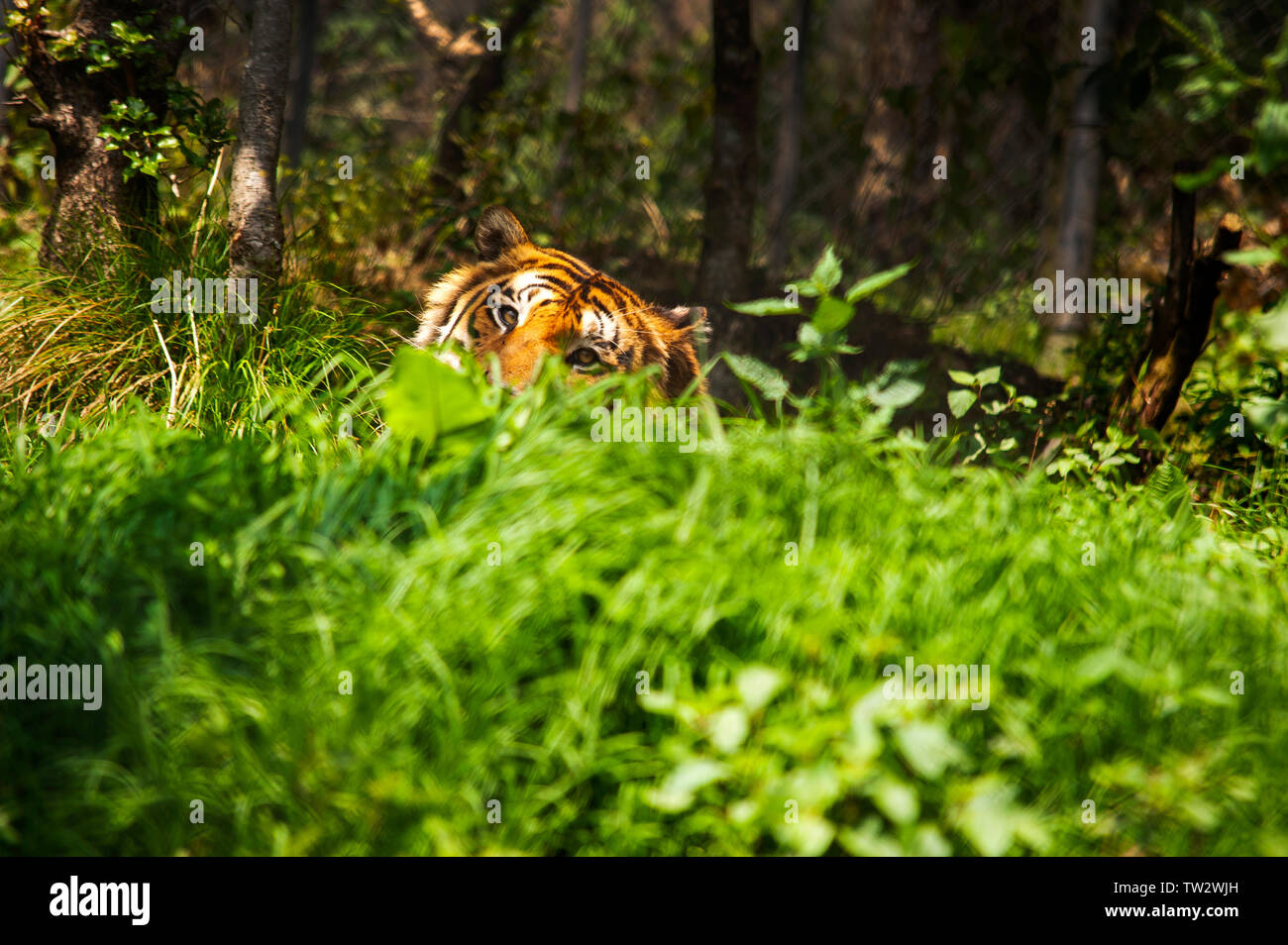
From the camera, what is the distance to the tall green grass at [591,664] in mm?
2014

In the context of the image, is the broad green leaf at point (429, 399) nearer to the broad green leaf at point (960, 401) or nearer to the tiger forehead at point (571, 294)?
the tiger forehead at point (571, 294)

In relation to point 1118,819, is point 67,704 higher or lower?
higher

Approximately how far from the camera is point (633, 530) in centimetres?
242

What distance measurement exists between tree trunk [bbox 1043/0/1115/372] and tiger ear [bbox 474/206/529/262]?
3.00 m

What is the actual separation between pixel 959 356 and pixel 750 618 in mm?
4114

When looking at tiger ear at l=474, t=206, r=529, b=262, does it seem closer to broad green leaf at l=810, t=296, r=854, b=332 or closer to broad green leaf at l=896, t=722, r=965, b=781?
broad green leaf at l=810, t=296, r=854, b=332

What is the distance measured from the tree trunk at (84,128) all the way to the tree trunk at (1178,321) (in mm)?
4068

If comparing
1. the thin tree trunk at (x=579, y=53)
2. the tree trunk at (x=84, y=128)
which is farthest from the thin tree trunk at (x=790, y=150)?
the tree trunk at (x=84, y=128)

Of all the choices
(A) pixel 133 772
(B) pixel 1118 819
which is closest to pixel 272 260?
(A) pixel 133 772

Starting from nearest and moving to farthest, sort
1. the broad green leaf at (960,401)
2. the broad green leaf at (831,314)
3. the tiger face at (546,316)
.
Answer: the broad green leaf at (831,314) < the broad green leaf at (960,401) < the tiger face at (546,316)

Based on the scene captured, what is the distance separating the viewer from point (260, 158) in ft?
13.0

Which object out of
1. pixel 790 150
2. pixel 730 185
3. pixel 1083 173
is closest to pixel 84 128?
pixel 730 185
